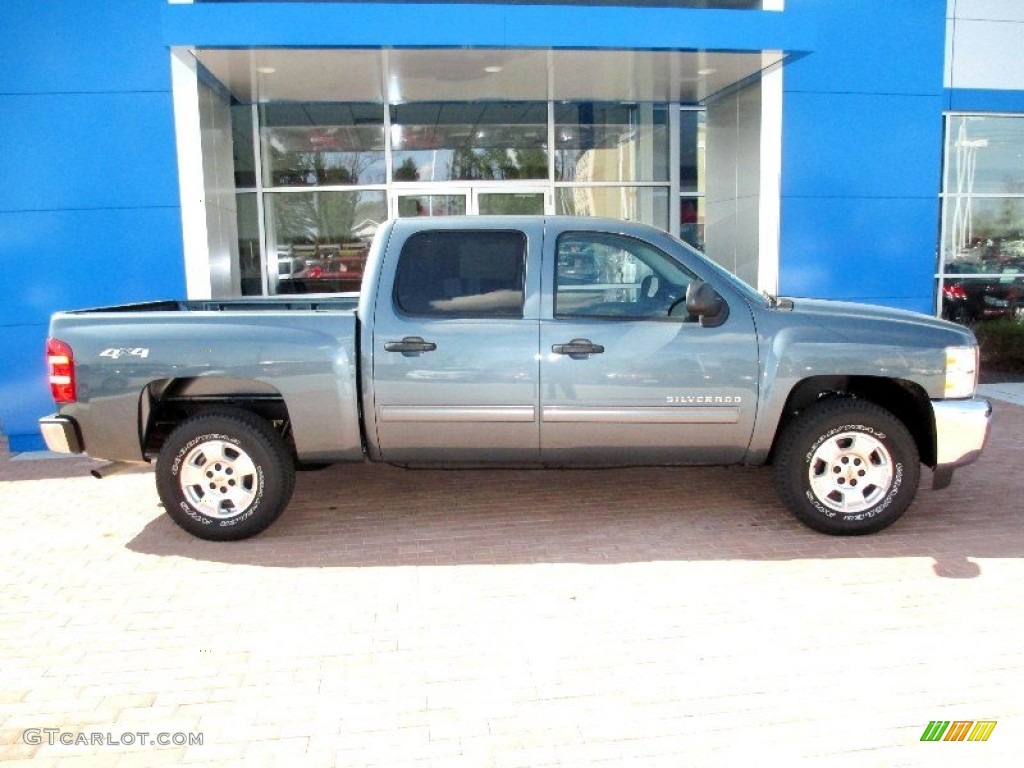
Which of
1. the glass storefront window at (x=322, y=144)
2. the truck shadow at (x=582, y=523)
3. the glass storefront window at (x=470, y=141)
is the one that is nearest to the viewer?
the truck shadow at (x=582, y=523)

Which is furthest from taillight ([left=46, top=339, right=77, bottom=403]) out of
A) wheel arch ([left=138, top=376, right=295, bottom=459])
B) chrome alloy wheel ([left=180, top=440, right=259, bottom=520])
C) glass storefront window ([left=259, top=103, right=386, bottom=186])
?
glass storefront window ([left=259, top=103, right=386, bottom=186])

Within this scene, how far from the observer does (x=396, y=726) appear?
3.40 metres

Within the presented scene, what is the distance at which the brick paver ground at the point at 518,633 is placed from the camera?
3.31 meters

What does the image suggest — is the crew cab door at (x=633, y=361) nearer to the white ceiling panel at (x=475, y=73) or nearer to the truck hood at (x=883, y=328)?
the truck hood at (x=883, y=328)

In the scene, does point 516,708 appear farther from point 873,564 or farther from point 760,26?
point 760,26

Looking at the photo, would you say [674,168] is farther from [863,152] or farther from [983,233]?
[983,233]

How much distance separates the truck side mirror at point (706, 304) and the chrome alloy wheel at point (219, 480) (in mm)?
2821

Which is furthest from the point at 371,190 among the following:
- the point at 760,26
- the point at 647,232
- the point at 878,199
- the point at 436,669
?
the point at 436,669

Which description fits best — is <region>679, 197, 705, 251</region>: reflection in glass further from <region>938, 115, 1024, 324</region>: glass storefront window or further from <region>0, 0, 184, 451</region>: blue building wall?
<region>0, 0, 184, 451</region>: blue building wall

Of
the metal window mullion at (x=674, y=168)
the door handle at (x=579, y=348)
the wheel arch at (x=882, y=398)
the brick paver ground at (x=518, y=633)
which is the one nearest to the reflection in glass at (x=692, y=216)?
the metal window mullion at (x=674, y=168)

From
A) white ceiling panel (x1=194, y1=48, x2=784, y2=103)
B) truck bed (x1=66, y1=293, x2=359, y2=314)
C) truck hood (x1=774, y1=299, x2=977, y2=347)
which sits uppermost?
white ceiling panel (x1=194, y1=48, x2=784, y2=103)

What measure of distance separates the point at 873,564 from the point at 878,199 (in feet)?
21.3

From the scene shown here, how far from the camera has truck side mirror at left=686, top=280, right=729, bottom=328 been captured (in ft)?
16.6

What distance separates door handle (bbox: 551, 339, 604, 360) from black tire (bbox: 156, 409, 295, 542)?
1833mm
